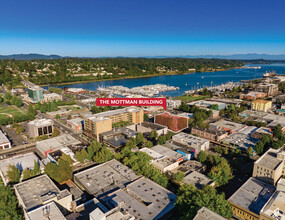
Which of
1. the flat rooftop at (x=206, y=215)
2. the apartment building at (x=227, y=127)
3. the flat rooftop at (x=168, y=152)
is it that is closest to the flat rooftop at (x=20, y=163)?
the flat rooftop at (x=168, y=152)

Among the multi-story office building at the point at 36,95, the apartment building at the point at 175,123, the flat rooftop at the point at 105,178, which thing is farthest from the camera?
the multi-story office building at the point at 36,95

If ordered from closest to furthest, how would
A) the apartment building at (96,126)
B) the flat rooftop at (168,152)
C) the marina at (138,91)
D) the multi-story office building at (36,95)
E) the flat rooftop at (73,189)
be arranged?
the flat rooftop at (73,189) → the flat rooftop at (168,152) → the apartment building at (96,126) → the multi-story office building at (36,95) → the marina at (138,91)

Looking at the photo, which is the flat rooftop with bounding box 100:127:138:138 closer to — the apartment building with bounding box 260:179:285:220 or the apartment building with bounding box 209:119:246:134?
the apartment building with bounding box 209:119:246:134

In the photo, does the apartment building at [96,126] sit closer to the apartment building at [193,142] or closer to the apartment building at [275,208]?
the apartment building at [193,142]

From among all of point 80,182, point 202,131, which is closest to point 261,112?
point 202,131

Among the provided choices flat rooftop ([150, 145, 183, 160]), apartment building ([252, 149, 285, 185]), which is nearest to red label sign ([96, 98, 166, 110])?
flat rooftop ([150, 145, 183, 160])

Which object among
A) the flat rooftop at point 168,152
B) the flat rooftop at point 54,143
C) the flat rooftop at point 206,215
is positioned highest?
the flat rooftop at point 206,215

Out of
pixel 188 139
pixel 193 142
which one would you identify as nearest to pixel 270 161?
pixel 193 142
